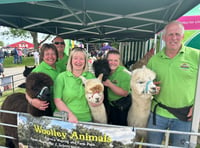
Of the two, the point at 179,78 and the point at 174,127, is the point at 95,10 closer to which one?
the point at 179,78

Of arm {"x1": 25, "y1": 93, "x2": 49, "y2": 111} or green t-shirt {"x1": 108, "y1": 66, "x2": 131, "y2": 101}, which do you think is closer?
arm {"x1": 25, "y1": 93, "x2": 49, "y2": 111}

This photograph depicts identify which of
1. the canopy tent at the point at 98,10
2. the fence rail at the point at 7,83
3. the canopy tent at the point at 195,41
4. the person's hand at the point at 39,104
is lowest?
the fence rail at the point at 7,83

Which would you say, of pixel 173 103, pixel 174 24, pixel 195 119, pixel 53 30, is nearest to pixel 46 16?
pixel 53 30

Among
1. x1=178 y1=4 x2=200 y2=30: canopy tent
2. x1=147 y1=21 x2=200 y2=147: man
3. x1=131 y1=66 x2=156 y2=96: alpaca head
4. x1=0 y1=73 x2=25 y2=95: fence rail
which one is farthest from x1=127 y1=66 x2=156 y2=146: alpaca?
x1=178 y1=4 x2=200 y2=30: canopy tent

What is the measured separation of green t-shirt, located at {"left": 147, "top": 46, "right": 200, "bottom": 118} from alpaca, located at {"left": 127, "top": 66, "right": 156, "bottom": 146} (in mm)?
136

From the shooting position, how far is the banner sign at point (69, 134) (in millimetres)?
1641

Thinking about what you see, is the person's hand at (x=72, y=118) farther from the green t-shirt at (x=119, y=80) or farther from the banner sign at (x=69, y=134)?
the green t-shirt at (x=119, y=80)

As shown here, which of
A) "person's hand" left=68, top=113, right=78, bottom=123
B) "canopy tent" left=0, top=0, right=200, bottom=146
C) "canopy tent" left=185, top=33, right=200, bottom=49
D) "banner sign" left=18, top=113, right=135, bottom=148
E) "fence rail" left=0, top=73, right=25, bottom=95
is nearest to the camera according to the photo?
"banner sign" left=18, top=113, right=135, bottom=148

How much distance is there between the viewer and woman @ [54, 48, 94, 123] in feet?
6.15

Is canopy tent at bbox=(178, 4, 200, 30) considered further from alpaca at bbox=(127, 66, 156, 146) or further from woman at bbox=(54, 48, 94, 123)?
woman at bbox=(54, 48, 94, 123)

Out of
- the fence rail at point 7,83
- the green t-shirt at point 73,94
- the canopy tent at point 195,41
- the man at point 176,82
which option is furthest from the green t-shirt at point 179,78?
the canopy tent at point 195,41

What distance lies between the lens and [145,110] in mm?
1992

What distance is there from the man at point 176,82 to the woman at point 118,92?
497 millimetres

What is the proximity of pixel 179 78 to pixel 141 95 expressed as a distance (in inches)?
15.8
